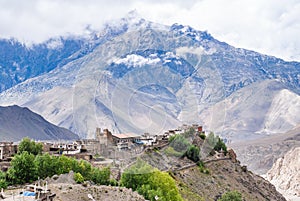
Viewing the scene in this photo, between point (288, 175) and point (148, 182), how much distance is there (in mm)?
147650

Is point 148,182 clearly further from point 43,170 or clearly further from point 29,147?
point 29,147

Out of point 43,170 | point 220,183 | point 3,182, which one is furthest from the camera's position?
point 220,183

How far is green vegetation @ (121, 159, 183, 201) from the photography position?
122 ft

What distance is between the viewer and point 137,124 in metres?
22.5

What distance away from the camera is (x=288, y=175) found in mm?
177375

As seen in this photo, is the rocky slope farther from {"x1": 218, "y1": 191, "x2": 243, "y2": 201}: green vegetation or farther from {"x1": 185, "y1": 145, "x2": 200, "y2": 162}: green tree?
{"x1": 218, "y1": 191, "x2": 243, "y2": 201}: green vegetation

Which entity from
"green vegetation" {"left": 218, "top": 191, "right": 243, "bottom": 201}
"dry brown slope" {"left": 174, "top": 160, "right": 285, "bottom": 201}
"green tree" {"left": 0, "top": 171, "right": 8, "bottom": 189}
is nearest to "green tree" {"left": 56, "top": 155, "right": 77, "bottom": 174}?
"green tree" {"left": 0, "top": 171, "right": 8, "bottom": 189}

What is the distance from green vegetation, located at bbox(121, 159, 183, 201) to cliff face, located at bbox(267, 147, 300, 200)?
117 meters

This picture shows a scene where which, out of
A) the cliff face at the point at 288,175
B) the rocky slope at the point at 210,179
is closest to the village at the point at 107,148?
the rocky slope at the point at 210,179

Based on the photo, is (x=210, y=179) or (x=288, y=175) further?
(x=288, y=175)

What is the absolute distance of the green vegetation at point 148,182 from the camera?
37.2 m

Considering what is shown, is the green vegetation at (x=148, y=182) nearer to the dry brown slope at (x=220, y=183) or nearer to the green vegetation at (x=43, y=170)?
the green vegetation at (x=43, y=170)

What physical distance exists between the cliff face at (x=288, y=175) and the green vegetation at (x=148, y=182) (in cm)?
11725

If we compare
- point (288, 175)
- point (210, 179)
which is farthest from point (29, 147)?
point (288, 175)
